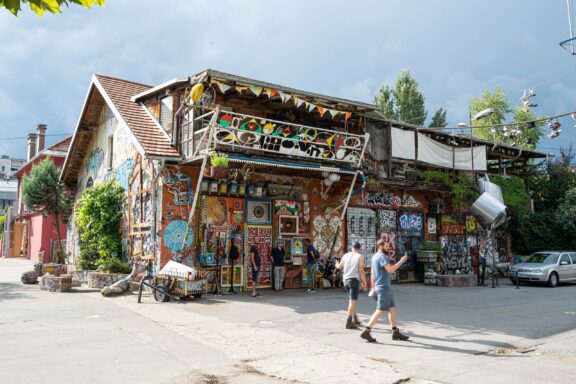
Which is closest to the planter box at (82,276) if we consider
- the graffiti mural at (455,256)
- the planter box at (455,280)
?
the planter box at (455,280)

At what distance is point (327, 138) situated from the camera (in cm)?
1834

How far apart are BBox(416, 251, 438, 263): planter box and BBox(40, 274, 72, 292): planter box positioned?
14.1 m

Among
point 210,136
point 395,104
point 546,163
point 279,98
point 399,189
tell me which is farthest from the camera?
point 395,104

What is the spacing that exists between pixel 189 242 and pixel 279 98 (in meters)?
5.64

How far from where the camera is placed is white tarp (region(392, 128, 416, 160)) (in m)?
21.7

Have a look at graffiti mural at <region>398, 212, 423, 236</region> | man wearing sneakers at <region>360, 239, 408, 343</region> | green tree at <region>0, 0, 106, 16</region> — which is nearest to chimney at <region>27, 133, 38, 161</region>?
graffiti mural at <region>398, 212, 423, 236</region>

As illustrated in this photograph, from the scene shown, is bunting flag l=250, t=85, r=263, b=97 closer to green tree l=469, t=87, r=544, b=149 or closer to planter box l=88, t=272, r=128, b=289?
planter box l=88, t=272, r=128, b=289

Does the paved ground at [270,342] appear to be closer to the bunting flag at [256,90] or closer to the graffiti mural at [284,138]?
the graffiti mural at [284,138]

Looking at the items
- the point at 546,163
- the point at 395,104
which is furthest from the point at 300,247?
the point at 395,104

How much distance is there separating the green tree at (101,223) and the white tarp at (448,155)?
1312 centimetres

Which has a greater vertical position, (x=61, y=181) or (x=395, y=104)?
(x=395, y=104)

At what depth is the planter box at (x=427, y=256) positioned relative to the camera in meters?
21.7

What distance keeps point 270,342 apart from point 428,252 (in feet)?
46.3

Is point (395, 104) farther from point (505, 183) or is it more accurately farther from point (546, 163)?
point (505, 183)
